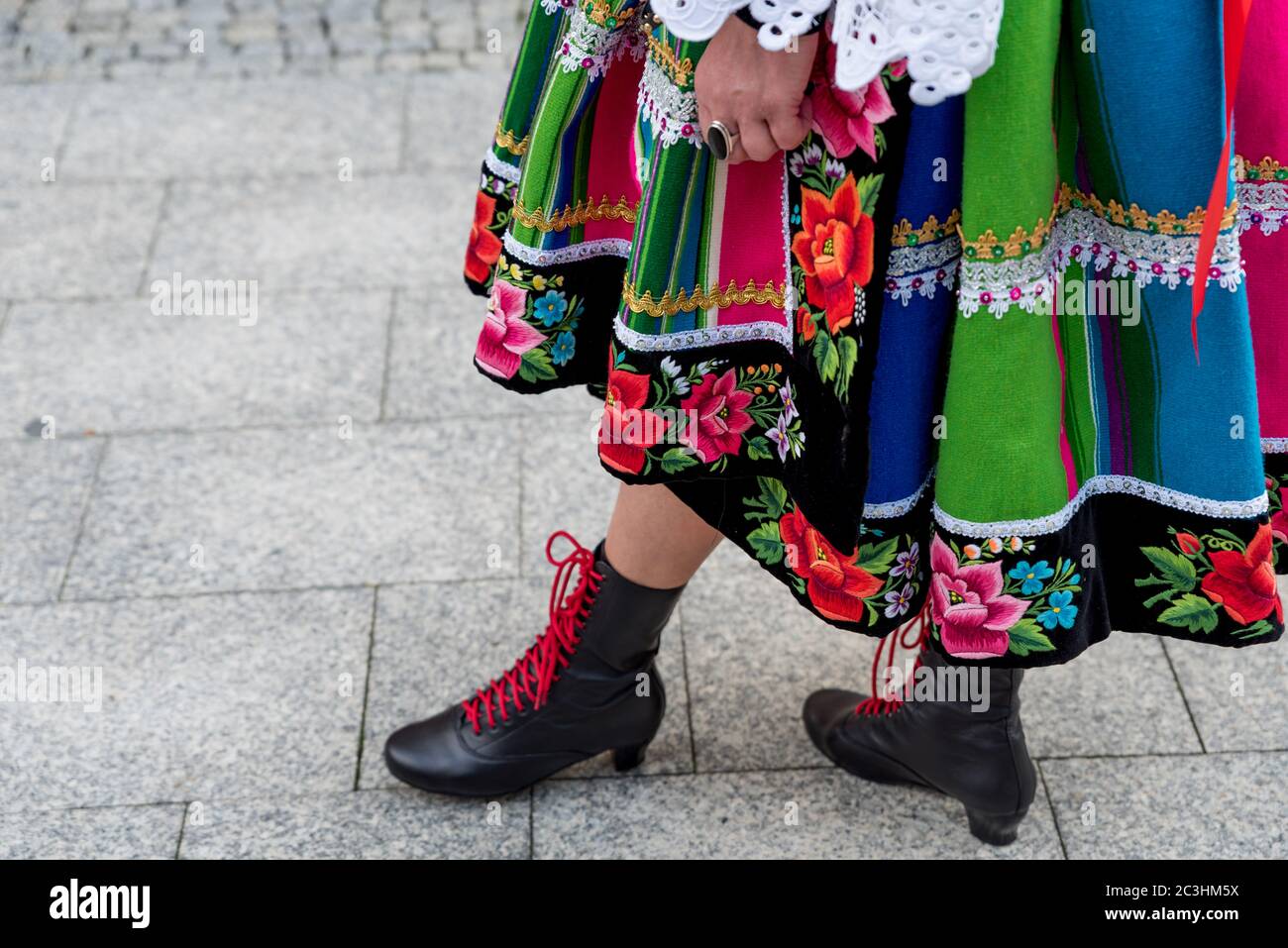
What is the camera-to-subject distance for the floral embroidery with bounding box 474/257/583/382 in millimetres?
1569

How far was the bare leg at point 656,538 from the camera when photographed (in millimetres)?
1711

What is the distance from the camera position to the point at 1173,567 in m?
1.43

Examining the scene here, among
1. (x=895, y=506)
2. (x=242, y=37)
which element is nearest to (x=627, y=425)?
(x=895, y=506)

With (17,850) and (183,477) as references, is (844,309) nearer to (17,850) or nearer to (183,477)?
(17,850)

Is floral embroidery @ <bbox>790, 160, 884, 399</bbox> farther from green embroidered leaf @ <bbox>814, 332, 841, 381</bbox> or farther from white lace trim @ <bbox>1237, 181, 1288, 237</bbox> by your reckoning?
white lace trim @ <bbox>1237, 181, 1288, 237</bbox>

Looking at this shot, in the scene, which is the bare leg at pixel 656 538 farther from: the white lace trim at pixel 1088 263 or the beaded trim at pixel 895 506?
the white lace trim at pixel 1088 263

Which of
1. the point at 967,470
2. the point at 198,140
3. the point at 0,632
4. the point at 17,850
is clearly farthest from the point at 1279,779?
the point at 198,140

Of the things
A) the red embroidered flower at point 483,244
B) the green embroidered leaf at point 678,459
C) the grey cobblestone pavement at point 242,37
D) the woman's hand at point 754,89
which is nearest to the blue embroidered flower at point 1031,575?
the green embroidered leaf at point 678,459

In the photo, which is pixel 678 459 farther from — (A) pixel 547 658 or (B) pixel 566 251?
(A) pixel 547 658

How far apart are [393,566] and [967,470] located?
1248 mm

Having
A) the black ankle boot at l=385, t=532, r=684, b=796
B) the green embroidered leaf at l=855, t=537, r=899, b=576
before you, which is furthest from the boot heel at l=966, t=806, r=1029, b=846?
the green embroidered leaf at l=855, t=537, r=899, b=576

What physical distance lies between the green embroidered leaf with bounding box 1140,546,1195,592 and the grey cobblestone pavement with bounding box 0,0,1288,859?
0.60 m
